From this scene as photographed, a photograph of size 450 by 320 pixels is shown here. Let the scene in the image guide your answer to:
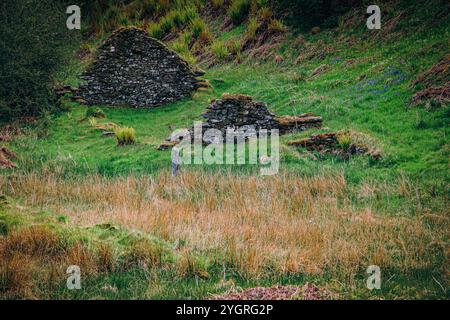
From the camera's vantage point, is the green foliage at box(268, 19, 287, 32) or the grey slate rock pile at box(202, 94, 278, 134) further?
the green foliage at box(268, 19, 287, 32)

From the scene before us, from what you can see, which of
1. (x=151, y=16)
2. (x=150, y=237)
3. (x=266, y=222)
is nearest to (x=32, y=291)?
(x=150, y=237)

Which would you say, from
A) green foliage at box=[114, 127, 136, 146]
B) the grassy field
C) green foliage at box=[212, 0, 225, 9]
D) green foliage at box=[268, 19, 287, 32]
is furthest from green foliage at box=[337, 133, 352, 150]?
green foliage at box=[212, 0, 225, 9]

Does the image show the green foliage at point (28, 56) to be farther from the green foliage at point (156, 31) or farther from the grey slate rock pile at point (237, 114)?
the green foliage at point (156, 31)

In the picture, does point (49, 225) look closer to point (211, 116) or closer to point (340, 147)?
point (340, 147)

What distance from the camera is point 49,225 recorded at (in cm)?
671

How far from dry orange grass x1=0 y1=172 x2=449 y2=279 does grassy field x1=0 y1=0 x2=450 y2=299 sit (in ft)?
0.09

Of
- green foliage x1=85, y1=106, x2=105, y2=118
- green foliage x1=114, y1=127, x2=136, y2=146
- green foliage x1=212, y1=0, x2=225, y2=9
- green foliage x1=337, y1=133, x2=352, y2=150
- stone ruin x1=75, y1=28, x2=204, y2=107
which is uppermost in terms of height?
green foliage x1=212, y1=0, x2=225, y2=9

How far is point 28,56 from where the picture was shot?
17344mm

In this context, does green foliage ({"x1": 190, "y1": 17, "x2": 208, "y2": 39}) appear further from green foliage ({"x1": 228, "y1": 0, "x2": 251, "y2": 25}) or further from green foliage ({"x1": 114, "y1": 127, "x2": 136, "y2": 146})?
green foliage ({"x1": 114, "y1": 127, "x2": 136, "y2": 146})

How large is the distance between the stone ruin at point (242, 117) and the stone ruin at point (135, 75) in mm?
5808

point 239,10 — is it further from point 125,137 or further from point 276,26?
point 125,137

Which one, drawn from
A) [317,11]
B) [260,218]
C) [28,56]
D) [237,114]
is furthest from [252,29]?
[260,218]

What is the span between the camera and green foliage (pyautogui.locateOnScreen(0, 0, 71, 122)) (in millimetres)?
16812

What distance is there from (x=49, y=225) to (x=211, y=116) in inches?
319
